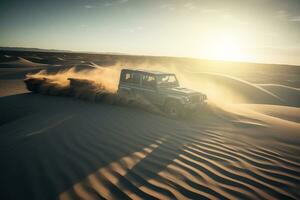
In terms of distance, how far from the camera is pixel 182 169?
4.55m

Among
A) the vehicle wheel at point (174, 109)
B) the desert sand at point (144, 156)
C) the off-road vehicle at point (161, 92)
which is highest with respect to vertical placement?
the off-road vehicle at point (161, 92)

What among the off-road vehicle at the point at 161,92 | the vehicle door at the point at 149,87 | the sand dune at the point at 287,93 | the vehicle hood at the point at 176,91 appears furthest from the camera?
the sand dune at the point at 287,93

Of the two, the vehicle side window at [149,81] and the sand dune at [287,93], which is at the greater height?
the vehicle side window at [149,81]

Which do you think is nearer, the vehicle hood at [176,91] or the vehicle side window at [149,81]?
the vehicle hood at [176,91]

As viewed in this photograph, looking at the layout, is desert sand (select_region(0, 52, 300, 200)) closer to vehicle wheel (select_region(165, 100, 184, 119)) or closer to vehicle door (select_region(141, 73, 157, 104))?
vehicle wheel (select_region(165, 100, 184, 119))

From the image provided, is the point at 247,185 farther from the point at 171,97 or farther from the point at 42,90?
the point at 42,90

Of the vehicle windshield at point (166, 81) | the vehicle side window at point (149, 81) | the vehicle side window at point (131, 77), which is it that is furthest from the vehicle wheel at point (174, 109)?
the vehicle side window at point (131, 77)

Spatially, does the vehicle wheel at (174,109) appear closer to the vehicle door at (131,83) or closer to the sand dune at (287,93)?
the vehicle door at (131,83)

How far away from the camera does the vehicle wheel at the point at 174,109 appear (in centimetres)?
846

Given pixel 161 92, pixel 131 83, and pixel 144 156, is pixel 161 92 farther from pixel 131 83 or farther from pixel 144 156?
pixel 144 156

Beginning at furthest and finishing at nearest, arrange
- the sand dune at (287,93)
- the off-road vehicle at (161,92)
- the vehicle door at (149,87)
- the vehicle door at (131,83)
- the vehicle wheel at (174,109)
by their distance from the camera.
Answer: the sand dune at (287,93)
the vehicle door at (131,83)
the vehicle door at (149,87)
the off-road vehicle at (161,92)
the vehicle wheel at (174,109)

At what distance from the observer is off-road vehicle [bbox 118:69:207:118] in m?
Answer: 8.58

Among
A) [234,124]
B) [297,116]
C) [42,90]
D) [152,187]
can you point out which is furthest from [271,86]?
[152,187]

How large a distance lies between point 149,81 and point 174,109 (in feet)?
5.61
